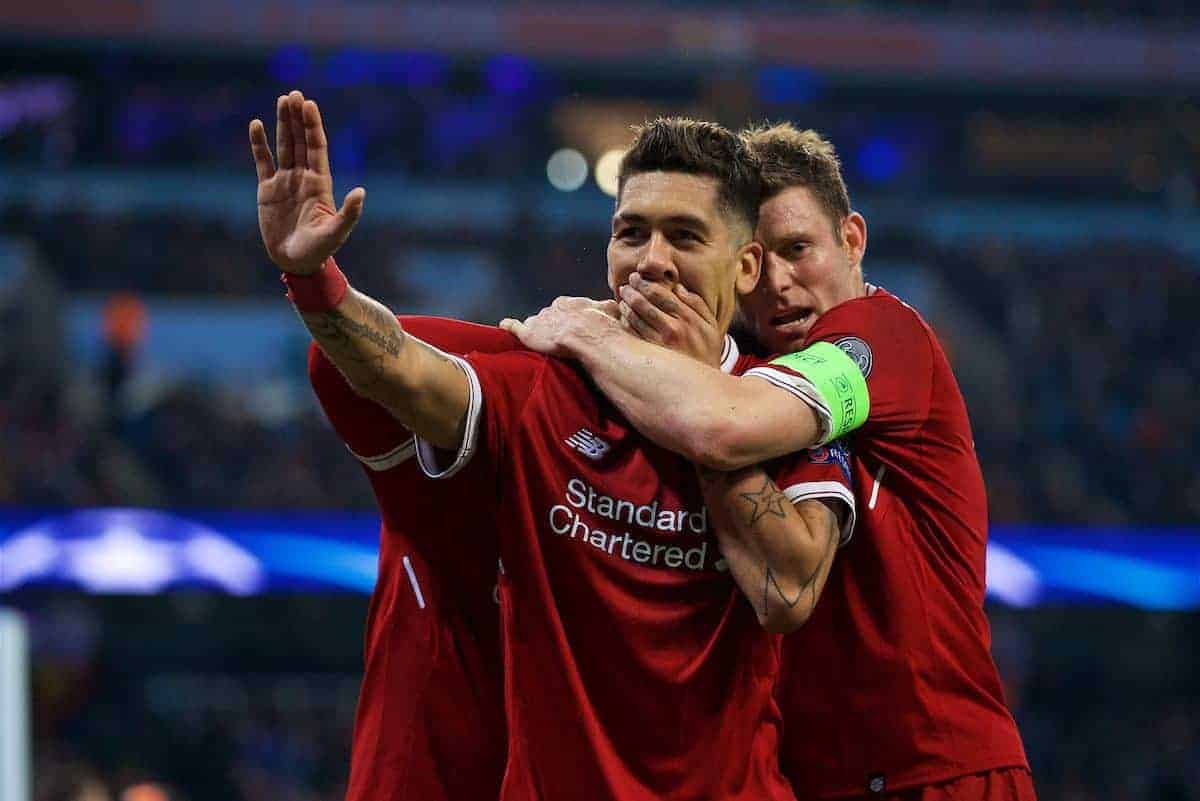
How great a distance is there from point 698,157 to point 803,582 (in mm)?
1085

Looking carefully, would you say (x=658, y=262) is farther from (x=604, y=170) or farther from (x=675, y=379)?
(x=604, y=170)

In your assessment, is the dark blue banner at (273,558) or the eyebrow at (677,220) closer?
the eyebrow at (677,220)

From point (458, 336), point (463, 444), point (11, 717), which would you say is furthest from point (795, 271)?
point (11, 717)

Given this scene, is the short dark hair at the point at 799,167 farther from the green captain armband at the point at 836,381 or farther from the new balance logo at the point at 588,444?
the new balance logo at the point at 588,444

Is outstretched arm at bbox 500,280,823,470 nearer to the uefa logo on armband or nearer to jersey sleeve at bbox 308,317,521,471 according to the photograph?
the uefa logo on armband

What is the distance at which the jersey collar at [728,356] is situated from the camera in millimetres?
4047

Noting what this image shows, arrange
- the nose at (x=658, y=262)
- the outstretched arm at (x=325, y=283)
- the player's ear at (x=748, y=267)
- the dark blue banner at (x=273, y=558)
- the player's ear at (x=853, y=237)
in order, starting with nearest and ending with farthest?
the outstretched arm at (x=325, y=283), the nose at (x=658, y=262), the player's ear at (x=748, y=267), the player's ear at (x=853, y=237), the dark blue banner at (x=273, y=558)

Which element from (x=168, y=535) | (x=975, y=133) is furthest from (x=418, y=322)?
(x=975, y=133)

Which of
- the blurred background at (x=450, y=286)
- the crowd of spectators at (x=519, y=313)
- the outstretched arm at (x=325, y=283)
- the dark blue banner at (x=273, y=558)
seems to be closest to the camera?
the outstretched arm at (x=325, y=283)

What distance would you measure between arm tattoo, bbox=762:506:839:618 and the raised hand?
126 centimetres

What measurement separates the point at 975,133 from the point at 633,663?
25695mm

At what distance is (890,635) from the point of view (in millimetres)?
4270

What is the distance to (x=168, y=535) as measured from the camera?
1502cm

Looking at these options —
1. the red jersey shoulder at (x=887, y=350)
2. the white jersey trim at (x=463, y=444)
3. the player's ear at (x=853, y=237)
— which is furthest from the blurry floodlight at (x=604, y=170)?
the white jersey trim at (x=463, y=444)
